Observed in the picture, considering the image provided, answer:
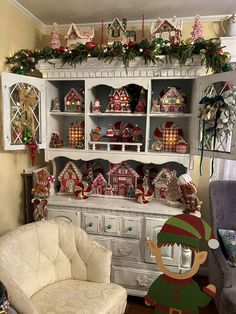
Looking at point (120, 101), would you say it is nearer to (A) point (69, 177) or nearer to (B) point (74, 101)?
(B) point (74, 101)

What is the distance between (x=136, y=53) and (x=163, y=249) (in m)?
1.51

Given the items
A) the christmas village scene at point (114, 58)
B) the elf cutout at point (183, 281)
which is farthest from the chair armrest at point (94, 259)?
the christmas village scene at point (114, 58)

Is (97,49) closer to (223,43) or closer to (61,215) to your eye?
(223,43)

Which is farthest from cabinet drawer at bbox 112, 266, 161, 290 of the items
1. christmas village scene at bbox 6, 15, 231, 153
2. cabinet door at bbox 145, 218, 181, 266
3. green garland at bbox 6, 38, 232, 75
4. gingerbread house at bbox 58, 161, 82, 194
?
green garland at bbox 6, 38, 232, 75

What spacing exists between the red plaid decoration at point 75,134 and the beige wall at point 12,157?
0.44 meters

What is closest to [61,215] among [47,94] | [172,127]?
[47,94]

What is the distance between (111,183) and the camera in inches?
90.1

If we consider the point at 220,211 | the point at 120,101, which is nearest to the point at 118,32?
the point at 120,101

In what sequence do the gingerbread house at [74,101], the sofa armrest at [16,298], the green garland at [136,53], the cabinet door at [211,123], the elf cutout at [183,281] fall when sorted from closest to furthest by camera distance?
the sofa armrest at [16,298] → the elf cutout at [183,281] → the cabinet door at [211,123] → the green garland at [136,53] → the gingerbread house at [74,101]

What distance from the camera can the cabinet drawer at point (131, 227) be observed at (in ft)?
6.53

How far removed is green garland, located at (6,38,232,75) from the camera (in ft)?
5.78

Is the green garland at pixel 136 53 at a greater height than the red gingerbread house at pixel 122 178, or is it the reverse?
the green garland at pixel 136 53

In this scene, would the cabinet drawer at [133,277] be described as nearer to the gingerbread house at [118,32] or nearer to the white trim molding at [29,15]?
the gingerbread house at [118,32]

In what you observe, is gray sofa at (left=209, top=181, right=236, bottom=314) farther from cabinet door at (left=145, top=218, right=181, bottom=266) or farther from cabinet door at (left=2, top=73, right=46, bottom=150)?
cabinet door at (left=2, top=73, right=46, bottom=150)
